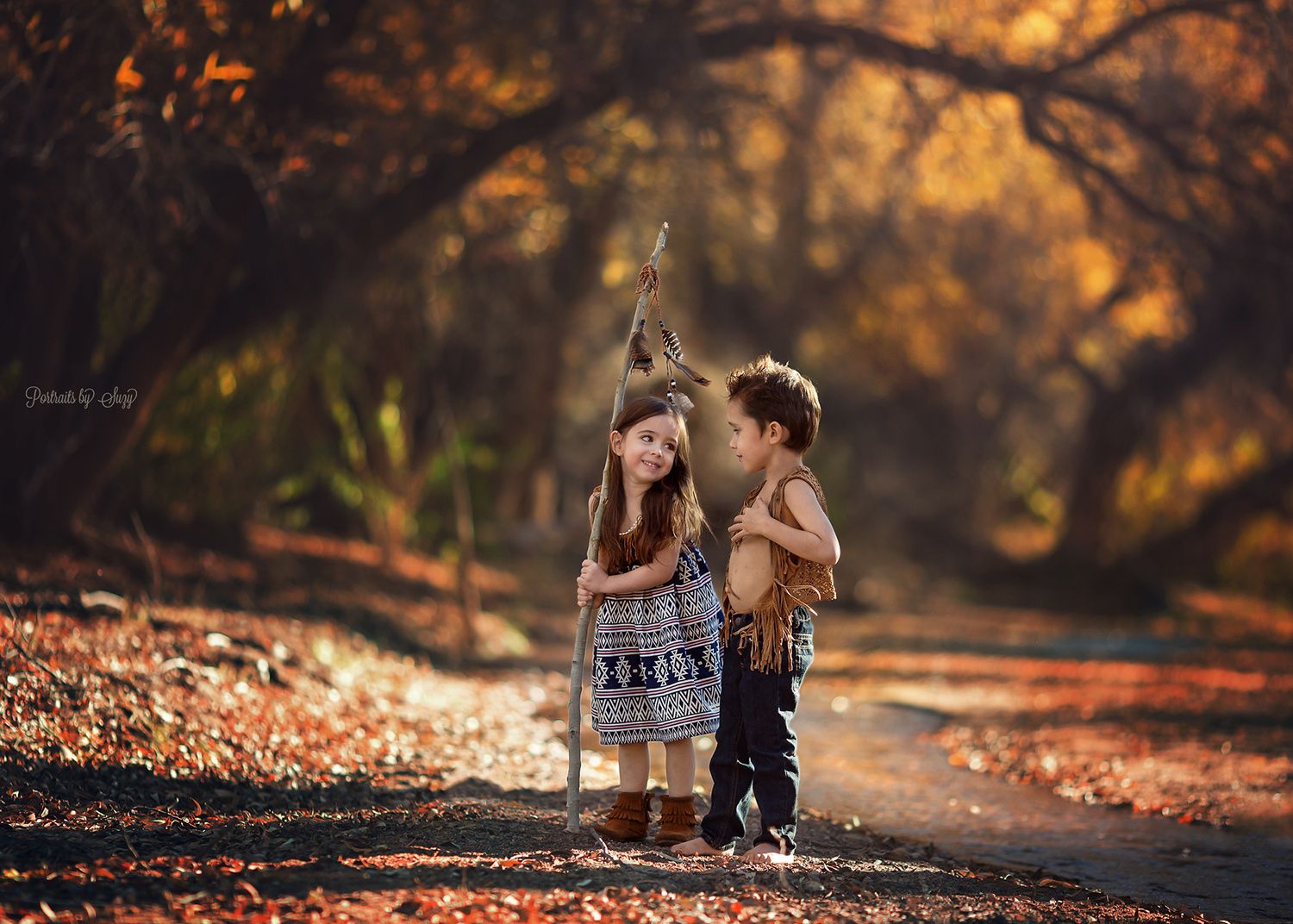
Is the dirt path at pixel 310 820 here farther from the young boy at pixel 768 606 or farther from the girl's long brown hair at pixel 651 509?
the girl's long brown hair at pixel 651 509

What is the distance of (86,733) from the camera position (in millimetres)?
5441

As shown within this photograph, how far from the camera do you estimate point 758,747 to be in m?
4.63

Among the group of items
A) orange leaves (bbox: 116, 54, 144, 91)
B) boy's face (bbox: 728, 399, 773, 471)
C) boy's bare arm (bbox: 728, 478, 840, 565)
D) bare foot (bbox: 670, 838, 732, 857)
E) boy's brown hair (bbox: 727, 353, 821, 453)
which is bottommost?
bare foot (bbox: 670, 838, 732, 857)

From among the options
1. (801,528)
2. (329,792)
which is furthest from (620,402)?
(329,792)

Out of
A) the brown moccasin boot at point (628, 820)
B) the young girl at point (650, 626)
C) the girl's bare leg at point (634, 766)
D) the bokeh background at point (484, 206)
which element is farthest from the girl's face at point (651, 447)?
the bokeh background at point (484, 206)

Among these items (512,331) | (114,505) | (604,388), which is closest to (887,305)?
(604,388)

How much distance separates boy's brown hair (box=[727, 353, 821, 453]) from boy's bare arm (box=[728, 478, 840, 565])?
190 mm

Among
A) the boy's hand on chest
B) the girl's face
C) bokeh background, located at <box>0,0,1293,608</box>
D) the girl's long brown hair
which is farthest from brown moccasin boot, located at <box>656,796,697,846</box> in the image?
bokeh background, located at <box>0,0,1293,608</box>

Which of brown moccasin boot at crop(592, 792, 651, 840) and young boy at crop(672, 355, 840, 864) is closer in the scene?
young boy at crop(672, 355, 840, 864)

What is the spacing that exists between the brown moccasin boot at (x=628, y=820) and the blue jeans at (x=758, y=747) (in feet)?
0.76

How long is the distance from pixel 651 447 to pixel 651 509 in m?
0.23

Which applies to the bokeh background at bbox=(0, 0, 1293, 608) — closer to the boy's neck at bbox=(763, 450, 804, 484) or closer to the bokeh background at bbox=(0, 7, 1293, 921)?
the bokeh background at bbox=(0, 7, 1293, 921)

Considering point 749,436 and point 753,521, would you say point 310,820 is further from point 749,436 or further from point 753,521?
point 749,436

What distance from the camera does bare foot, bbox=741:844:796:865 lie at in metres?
4.45
